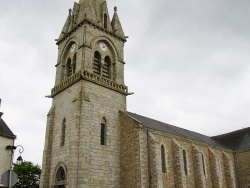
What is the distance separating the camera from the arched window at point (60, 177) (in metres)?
21.2

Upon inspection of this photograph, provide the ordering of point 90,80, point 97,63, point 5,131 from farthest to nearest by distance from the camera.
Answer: point 97,63, point 90,80, point 5,131

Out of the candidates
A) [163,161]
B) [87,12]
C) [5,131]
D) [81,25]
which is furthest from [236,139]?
[5,131]

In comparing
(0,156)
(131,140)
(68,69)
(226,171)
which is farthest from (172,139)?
(0,156)

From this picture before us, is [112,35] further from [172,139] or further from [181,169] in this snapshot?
[181,169]

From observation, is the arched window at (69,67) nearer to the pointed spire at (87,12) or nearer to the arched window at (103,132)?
the pointed spire at (87,12)

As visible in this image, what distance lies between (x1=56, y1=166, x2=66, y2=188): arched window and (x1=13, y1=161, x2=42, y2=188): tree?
69.3 ft

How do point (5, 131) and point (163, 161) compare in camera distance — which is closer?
point (5, 131)

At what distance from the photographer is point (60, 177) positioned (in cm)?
2184

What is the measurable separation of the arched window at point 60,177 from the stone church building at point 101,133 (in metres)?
0.07

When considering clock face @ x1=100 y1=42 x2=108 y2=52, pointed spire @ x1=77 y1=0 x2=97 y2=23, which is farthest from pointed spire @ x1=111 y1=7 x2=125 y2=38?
pointed spire @ x1=77 y1=0 x2=97 y2=23

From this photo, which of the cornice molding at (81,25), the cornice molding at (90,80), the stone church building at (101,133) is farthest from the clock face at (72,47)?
the cornice molding at (90,80)

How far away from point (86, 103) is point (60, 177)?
236 inches

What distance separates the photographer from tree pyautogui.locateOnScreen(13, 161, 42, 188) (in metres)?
40.5

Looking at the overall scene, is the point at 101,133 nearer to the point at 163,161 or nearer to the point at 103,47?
the point at 163,161
